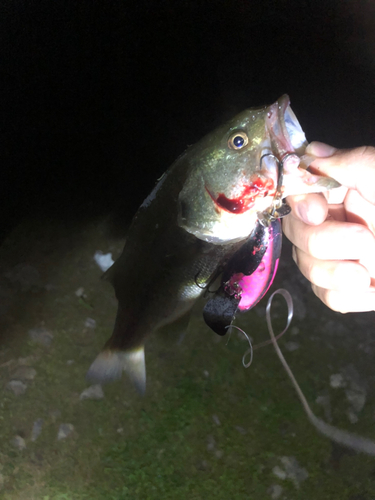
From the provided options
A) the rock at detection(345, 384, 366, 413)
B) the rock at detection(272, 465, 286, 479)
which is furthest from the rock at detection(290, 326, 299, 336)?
the rock at detection(272, 465, 286, 479)

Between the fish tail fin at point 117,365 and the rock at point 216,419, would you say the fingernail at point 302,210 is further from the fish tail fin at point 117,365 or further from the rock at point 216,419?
the rock at point 216,419

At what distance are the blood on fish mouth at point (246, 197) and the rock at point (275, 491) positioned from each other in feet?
4.48

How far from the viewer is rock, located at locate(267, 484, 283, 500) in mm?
1247

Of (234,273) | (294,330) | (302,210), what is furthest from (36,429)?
(302,210)

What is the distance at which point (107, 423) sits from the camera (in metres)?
1.30

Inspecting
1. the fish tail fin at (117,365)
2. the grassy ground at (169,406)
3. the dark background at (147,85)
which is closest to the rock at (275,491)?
the grassy ground at (169,406)

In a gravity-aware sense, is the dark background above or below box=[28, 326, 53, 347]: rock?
above

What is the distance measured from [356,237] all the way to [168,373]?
1.09 meters

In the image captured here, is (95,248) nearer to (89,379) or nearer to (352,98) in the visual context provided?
(89,379)

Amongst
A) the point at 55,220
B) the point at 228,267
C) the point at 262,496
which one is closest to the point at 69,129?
the point at 55,220

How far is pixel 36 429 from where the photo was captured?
4.20 feet

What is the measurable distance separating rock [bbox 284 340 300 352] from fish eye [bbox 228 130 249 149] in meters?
1.22

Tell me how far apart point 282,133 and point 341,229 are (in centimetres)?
36

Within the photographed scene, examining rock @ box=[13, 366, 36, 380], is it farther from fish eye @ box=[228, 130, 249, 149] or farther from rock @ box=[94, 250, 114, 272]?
fish eye @ box=[228, 130, 249, 149]
